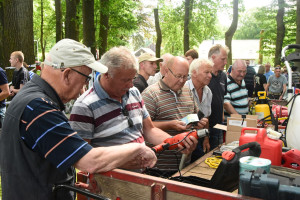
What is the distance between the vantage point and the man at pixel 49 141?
4.95ft

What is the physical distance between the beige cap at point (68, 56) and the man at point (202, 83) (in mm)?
2482

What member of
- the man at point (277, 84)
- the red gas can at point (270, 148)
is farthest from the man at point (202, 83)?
the man at point (277, 84)

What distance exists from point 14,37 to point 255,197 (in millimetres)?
8011

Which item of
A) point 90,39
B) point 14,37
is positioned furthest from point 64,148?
point 90,39

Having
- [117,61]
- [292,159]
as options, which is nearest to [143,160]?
[117,61]

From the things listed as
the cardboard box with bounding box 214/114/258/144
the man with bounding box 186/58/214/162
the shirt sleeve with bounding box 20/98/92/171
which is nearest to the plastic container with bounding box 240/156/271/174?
the shirt sleeve with bounding box 20/98/92/171

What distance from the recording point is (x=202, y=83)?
4.09 meters

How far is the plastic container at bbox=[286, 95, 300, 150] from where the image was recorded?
238 cm

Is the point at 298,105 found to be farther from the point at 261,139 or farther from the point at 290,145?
the point at 261,139

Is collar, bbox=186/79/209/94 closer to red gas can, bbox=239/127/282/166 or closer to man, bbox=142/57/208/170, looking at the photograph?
man, bbox=142/57/208/170

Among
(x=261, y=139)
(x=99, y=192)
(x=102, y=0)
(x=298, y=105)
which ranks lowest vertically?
(x=99, y=192)

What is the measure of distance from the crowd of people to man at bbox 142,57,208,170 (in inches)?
0.4

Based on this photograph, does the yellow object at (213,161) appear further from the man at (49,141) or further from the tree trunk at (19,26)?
the tree trunk at (19,26)

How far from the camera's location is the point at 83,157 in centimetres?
155
